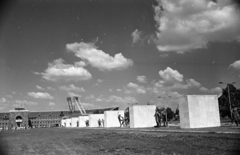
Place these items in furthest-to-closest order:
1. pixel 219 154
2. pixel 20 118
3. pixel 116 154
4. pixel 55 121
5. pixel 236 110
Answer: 1. pixel 55 121
2. pixel 20 118
3. pixel 236 110
4. pixel 116 154
5. pixel 219 154

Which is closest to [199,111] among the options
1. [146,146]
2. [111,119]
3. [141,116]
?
[141,116]

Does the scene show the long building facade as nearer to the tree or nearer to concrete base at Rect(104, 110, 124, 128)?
the tree

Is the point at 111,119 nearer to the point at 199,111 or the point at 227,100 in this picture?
the point at 199,111

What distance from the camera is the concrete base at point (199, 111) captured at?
2141 centimetres

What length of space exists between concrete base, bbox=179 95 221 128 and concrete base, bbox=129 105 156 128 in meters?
9.73

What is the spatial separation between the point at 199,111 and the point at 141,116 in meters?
11.0

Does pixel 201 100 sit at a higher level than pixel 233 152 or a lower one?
higher

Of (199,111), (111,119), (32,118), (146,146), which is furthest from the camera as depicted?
(32,118)

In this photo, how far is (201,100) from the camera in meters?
22.2

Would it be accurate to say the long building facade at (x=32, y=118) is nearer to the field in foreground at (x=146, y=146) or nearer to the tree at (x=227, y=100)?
the tree at (x=227, y=100)

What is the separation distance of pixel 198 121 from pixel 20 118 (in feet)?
428

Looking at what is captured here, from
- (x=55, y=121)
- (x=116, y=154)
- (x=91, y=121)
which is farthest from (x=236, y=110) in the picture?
(x=55, y=121)

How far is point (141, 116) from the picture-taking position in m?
31.8

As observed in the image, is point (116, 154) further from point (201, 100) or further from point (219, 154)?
point (201, 100)
